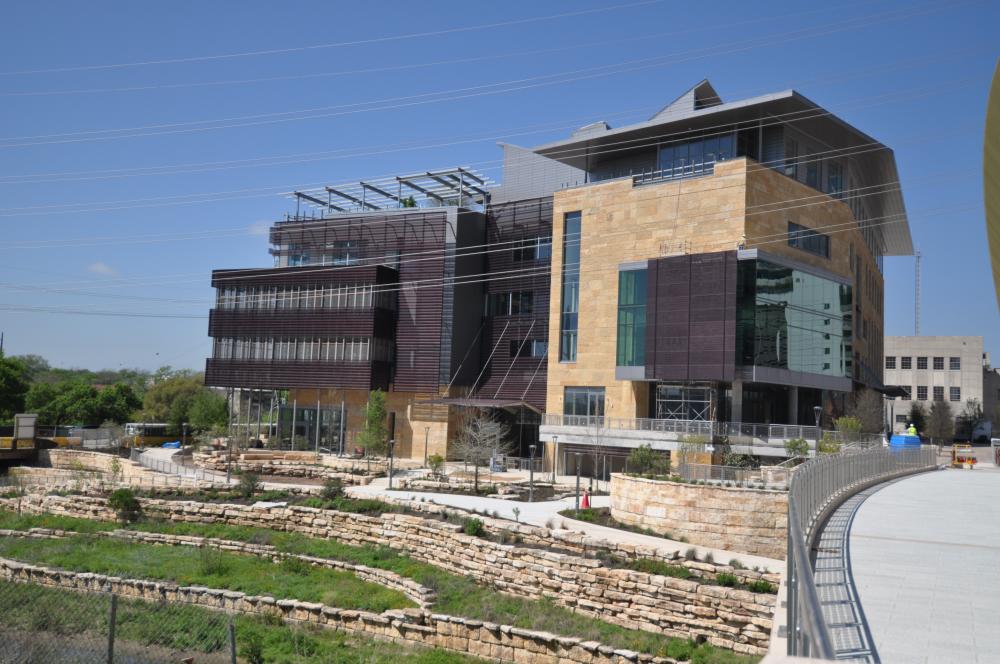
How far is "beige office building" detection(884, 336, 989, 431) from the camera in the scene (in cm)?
10038

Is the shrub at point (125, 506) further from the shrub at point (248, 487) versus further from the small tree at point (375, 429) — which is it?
the small tree at point (375, 429)

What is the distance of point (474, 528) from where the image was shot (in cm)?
2691

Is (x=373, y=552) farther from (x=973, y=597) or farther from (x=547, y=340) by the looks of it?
(x=547, y=340)

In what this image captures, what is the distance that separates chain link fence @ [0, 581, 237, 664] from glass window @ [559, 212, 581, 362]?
3762 cm

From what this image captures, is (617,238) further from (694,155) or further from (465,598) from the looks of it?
(465,598)

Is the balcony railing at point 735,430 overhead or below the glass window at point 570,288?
below

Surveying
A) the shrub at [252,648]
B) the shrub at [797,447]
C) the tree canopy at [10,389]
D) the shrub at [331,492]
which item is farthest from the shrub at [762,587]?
Answer: the tree canopy at [10,389]

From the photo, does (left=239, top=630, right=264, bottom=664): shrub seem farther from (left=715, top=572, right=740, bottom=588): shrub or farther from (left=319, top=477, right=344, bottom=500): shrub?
(left=319, top=477, right=344, bottom=500): shrub

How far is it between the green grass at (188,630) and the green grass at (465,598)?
A: 9.59 feet

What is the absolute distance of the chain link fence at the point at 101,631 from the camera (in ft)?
44.6

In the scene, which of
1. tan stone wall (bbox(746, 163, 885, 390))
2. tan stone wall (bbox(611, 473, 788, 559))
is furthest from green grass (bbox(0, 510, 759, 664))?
tan stone wall (bbox(746, 163, 885, 390))

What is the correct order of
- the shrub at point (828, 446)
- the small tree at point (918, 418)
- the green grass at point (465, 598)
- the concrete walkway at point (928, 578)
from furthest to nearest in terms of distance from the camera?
1. the small tree at point (918, 418)
2. the shrub at point (828, 446)
3. the green grass at point (465, 598)
4. the concrete walkway at point (928, 578)

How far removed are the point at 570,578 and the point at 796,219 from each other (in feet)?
112

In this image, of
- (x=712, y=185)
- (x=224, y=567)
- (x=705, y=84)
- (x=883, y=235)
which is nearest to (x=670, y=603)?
(x=224, y=567)
